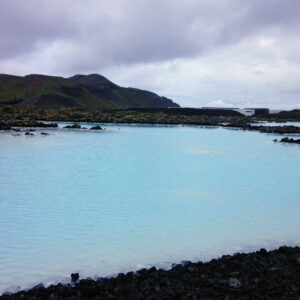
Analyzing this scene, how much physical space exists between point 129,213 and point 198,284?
20.0 ft

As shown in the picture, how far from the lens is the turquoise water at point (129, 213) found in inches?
328

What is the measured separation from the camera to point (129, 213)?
41.1 ft

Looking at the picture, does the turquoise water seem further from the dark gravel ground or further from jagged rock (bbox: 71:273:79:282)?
the dark gravel ground

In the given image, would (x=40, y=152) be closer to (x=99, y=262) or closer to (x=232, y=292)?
(x=99, y=262)

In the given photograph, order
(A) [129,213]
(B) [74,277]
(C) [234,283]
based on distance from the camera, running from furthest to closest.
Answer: (A) [129,213] → (B) [74,277] → (C) [234,283]

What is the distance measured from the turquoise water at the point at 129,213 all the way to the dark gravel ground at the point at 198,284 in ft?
2.53

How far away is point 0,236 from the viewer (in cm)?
953

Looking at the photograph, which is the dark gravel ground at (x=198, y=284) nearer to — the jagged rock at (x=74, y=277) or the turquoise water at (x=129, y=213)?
the jagged rock at (x=74, y=277)

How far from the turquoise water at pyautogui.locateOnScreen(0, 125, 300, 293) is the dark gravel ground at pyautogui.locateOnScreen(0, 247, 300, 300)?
77 centimetres

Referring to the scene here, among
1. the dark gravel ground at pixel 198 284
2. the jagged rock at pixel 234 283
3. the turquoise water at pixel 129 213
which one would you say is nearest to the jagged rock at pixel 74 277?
the dark gravel ground at pixel 198 284

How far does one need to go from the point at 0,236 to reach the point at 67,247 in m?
2.07

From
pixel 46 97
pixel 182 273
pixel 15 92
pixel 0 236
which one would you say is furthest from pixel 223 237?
pixel 15 92

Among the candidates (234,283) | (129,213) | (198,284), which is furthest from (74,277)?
(129,213)

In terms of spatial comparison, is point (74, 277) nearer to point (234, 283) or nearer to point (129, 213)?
point (234, 283)
